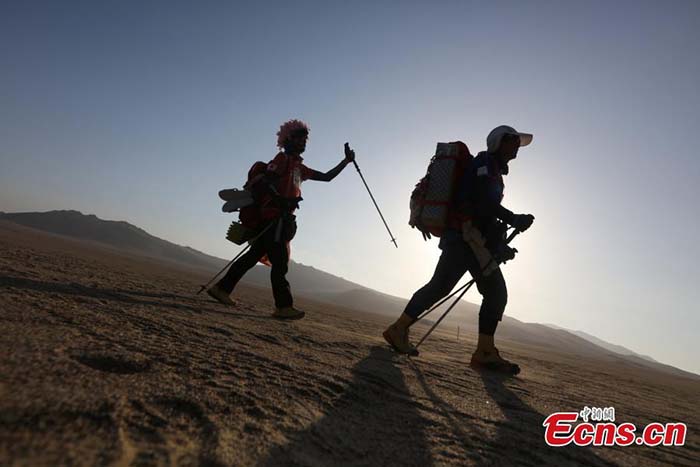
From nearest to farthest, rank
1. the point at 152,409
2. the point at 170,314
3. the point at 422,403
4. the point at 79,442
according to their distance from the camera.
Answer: the point at 79,442 < the point at 152,409 < the point at 422,403 < the point at 170,314

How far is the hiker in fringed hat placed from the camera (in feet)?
13.5

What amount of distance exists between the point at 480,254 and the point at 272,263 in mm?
2198

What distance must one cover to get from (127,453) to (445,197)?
298 centimetres

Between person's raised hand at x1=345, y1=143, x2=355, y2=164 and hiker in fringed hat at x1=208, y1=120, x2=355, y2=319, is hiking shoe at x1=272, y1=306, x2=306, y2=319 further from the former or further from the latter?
person's raised hand at x1=345, y1=143, x2=355, y2=164

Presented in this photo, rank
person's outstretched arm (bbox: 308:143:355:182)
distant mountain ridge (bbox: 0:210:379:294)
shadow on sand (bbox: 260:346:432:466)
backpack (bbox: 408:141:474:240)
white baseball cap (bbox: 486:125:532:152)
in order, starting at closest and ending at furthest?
1. shadow on sand (bbox: 260:346:432:466)
2. backpack (bbox: 408:141:474:240)
3. white baseball cap (bbox: 486:125:532:152)
4. person's outstretched arm (bbox: 308:143:355:182)
5. distant mountain ridge (bbox: 0:210:379:294)

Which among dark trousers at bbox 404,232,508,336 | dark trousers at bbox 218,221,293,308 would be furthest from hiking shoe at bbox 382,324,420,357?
dark trousers at bbox 218,221,293,308

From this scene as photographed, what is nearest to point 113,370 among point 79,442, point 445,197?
point 79,442

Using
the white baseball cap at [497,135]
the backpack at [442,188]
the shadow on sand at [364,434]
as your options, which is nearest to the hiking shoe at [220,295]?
the backpack at [442,188]

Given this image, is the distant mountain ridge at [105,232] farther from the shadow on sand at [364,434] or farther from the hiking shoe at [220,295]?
the shadow on sand at [364,434]

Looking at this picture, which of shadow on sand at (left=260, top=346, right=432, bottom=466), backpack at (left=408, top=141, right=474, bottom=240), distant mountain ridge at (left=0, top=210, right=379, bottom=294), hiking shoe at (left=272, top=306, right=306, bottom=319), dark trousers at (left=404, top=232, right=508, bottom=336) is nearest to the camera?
shadow on sand at (left=260, top=346, right=432, bottom=466)

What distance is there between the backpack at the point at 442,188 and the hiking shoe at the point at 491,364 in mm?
1105

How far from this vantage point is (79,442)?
2.67ft

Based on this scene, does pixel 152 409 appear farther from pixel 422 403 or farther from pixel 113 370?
pixel 422 403

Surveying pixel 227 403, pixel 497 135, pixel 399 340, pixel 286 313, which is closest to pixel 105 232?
pixel 286 313
